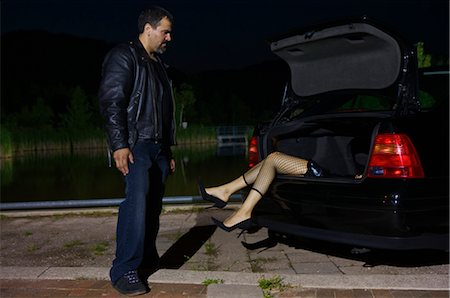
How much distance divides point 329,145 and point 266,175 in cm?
101

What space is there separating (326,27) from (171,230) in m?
2.95

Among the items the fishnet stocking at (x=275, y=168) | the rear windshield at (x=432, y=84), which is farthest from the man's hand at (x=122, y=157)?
the rear windshield at (x=432, y=84)

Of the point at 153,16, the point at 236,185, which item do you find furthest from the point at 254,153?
the point at 153,16

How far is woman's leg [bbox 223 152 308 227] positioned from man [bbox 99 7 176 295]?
3.11 feet

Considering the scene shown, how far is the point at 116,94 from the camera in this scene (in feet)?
12.1

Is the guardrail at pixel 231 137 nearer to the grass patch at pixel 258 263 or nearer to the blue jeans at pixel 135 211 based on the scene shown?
the grass patch at pixel 258 263

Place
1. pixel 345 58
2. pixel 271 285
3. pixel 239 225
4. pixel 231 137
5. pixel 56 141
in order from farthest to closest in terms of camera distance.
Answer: pixel 231 137 < pixel 56 141 < pixel 345 58 < pixel 239 225 < pixel 271 285

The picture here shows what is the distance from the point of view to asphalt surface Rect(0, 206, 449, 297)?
3.72 metres

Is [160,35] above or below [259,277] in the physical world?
above

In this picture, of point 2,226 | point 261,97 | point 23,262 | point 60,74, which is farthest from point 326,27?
point 60,74

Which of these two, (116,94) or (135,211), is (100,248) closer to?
(135,211)

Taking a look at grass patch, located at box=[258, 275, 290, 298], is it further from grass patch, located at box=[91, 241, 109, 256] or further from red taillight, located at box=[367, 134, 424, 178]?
grass patch, located at box=[91, 241, 109, 256]

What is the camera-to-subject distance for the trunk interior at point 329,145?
5.10 meters

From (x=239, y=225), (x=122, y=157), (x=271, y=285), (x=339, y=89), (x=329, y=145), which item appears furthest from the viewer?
(x=329, y=145)
